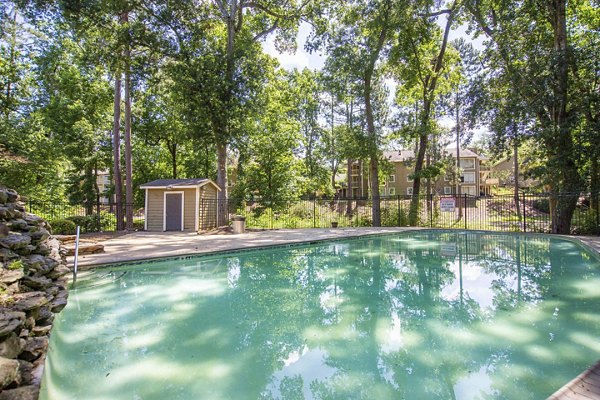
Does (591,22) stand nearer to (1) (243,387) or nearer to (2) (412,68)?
(2) (412,68)

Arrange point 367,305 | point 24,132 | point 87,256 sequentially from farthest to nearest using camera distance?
point 24,132, point 87,256, point 367,305

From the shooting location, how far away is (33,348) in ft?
8.68

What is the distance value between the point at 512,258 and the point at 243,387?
8086 millimetres

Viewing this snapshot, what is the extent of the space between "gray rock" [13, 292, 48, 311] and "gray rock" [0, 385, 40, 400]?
1.26 m

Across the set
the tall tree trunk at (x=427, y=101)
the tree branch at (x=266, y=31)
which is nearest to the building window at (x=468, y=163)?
the tall tree trunk at (x=427, y=101)

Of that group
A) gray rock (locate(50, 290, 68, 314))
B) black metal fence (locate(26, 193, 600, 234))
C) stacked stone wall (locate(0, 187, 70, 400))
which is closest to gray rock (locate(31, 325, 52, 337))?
stacked stone wall (locate(0, 187, 70, 400))

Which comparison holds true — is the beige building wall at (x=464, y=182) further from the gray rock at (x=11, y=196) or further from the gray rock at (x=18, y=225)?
the gray rock at (x=18, y=225)

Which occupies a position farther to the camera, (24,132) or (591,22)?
(24,132)

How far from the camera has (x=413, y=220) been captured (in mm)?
16188

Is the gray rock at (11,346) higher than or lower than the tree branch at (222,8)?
lower

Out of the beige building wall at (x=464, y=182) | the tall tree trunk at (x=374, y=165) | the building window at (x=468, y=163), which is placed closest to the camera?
the tall tree trunk at (x=374, y=165)

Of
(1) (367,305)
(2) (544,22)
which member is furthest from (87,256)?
(2) (544,22)

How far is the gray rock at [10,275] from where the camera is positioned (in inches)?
131

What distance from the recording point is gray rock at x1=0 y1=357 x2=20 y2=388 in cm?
187
